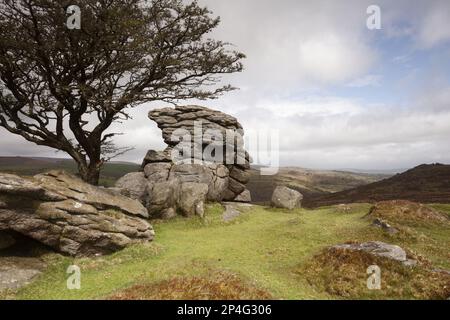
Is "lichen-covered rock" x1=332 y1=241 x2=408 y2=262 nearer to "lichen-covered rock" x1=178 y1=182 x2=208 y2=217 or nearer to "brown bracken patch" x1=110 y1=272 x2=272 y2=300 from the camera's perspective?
"brown bracken patch" x1=110 y1=272 x2=272 y2=300

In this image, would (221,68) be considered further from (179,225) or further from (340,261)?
(340,261)

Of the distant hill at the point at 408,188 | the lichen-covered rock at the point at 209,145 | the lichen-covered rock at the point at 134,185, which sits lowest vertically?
the distant hill at the point at 408,188

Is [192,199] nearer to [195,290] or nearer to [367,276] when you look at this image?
[195,290]

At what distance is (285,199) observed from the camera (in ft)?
135

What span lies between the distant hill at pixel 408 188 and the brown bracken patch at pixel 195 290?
67472 millimetres

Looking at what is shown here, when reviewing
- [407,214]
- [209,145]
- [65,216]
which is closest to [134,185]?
[209,145]

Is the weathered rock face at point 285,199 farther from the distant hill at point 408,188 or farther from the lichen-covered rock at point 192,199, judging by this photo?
the distant hill at point 408,188

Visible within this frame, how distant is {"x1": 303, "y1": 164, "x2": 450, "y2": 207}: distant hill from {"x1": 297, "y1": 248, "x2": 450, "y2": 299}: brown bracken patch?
61.2m

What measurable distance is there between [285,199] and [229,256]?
20699 millimetres

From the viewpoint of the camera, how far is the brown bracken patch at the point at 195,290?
14.2m

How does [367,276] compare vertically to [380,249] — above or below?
below

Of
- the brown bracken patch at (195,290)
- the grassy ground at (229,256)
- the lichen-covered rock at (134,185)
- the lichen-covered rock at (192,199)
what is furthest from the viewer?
the lichen-covered rock at (134,185)

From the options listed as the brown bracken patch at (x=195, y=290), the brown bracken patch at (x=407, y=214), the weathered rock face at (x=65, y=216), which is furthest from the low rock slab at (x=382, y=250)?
the weathered rock face at (x=65, y=216)
